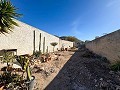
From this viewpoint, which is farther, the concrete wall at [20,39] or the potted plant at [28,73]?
the concrete wall at [20,39]

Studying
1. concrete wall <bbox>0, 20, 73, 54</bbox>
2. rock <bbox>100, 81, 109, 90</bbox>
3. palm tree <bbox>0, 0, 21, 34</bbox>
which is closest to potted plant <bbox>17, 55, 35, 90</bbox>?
palm tree <bbox>0, 0, 21, 34</bbox>

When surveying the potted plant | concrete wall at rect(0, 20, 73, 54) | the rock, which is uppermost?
concrete wall at rect(0, 20, 73, 54)

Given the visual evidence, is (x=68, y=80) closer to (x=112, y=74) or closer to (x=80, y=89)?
(x=80, y=89)

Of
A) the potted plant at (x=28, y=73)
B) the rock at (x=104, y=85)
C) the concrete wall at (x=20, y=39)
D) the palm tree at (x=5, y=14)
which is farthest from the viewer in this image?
the concrete wall at (x=20, y=39)

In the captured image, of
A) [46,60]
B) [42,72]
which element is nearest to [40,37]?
[46,60]

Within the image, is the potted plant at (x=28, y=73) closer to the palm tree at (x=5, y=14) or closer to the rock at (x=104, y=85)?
the palm tree at (x=5, y=14)

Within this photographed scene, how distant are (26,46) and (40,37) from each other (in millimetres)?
4343

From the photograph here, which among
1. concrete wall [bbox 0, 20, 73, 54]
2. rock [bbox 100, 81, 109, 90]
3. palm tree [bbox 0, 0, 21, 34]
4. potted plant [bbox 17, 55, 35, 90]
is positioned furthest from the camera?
concrete wall [bbox 0, 20, 73, 54]

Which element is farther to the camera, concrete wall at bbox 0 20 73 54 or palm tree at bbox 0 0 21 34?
concrete wall at bbox 0 20 73 54

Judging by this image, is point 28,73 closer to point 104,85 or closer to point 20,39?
point 104,85

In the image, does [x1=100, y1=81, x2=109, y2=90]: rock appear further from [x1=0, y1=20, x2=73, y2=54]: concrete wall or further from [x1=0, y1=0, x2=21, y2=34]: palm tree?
[x1=0, y1=20, x2=73, y2=54]: concrete wall

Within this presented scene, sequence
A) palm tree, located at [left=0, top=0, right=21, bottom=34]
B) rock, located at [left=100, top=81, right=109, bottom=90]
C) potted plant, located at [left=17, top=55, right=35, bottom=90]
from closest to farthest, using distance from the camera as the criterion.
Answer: potted plant, located at [left=17, top=55, right=35, bottom=90]
palm tree, located at [left=0, top=0, right=21, bottom=34]
rock, located at [left=100, top=81, right=109, bottom=90]

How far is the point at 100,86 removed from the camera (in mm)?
5098

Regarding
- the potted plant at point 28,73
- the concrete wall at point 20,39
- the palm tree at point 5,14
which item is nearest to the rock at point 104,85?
the potted plant at point 28,73
